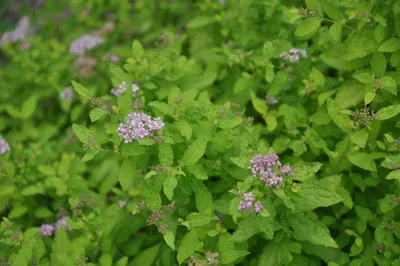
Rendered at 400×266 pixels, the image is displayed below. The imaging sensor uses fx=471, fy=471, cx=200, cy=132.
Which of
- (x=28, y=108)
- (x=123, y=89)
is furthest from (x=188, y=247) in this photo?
(x=28, y=108)

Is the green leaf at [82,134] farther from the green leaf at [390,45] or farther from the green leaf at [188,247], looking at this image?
the green leaf at [390,45]

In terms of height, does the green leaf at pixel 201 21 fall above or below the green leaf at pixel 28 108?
above

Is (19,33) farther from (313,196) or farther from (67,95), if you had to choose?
(313,196)

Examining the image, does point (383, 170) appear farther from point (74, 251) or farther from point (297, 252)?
point (74, 251)

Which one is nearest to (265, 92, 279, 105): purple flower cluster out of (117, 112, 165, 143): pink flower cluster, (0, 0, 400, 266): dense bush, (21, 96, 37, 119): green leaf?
(0, 0, 400, 266): dense bush

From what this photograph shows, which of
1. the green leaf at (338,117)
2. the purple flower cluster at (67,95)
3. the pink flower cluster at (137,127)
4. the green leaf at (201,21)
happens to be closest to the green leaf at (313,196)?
the green leaf at (338,117)
